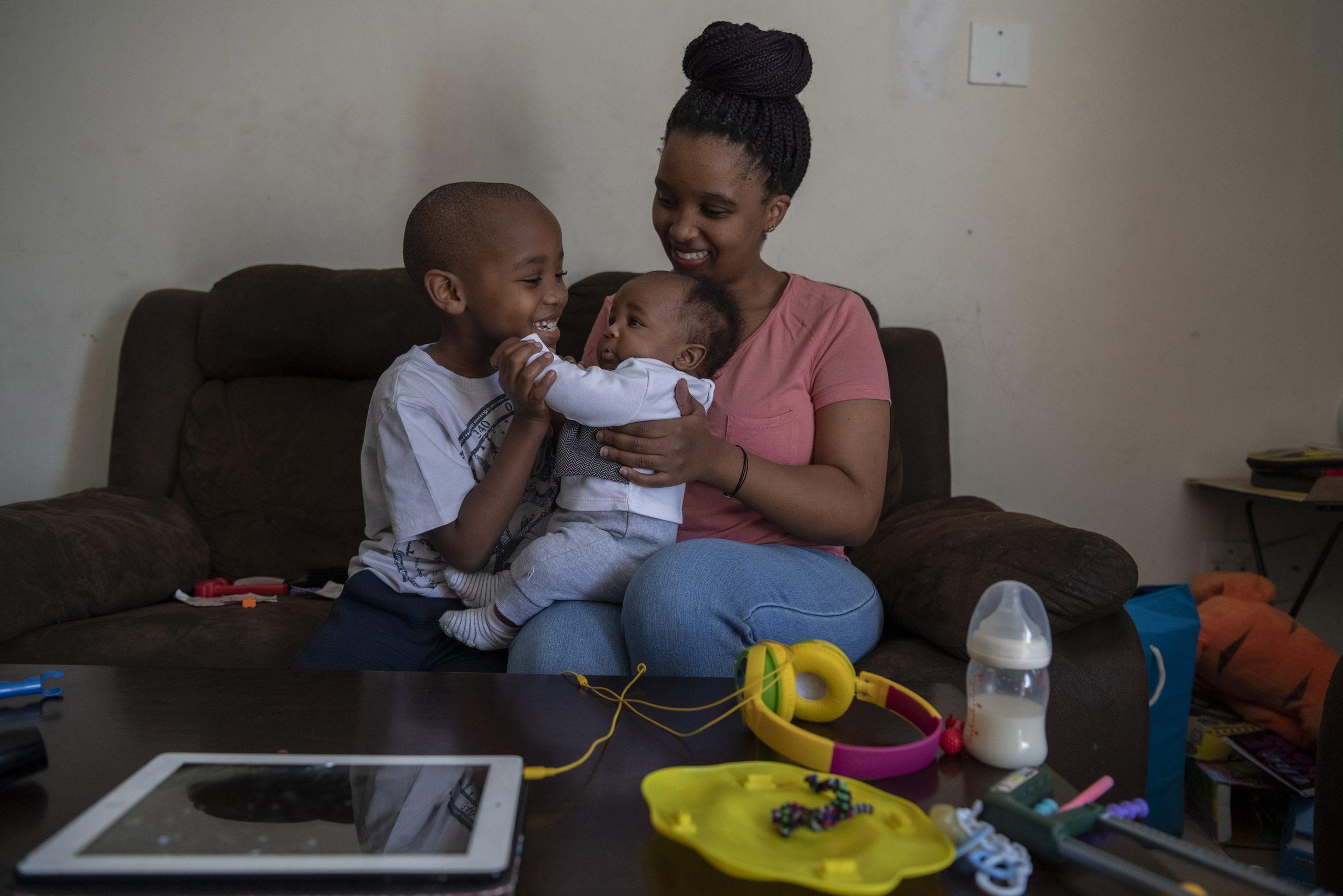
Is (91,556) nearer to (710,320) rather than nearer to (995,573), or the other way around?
(710,320)

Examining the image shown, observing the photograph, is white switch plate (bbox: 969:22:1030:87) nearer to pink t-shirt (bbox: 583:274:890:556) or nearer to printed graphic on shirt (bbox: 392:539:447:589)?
pink t-shirt (bbox: 583:274:890:556)

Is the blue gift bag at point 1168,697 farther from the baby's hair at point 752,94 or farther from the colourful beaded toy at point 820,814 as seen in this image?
the colourful beaded toy at point 820,814

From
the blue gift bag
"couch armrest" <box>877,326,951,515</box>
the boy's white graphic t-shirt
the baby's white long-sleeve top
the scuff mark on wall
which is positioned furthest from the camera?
the scuff mark on wall

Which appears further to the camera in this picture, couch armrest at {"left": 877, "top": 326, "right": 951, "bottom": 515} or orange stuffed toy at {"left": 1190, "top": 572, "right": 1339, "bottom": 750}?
couch armrest at {"left": 877, "top": 326, "right": 951, "bottom": 515}

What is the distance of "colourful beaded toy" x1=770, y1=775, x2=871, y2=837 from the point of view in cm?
59

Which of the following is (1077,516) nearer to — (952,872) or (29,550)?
(952,872)

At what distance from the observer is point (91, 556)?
5.00 ft

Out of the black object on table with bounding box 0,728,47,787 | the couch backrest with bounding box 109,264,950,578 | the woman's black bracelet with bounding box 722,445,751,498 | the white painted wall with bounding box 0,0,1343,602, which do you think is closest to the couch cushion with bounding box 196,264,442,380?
the couch backrest with bounding box 109,264,950,578

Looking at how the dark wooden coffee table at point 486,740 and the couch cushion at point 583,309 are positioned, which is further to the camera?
the couch cushion at point 583,309

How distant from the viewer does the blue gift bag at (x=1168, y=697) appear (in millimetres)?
1604

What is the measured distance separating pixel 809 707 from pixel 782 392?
588mm

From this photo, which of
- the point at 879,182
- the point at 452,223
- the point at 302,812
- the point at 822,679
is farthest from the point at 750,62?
the point at 302,812

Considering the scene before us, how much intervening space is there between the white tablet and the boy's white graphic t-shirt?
0.60 meters

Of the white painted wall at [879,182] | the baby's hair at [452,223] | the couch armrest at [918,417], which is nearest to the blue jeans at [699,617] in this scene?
the baby's hair at [452,223]
